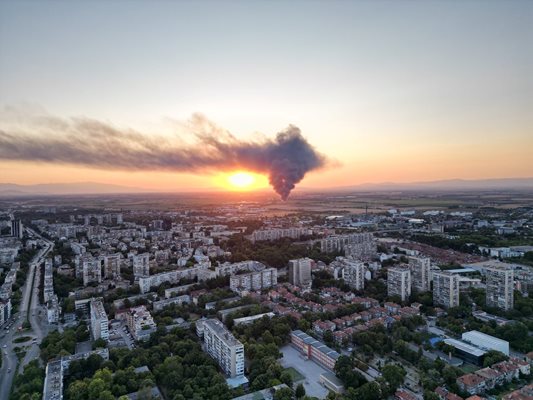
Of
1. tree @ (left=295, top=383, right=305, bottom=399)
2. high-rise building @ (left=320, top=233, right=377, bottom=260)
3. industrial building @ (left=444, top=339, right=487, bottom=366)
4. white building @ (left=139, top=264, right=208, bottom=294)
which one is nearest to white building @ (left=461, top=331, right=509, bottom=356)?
industrial building @ (left=444, top=339, right=487, bottom=366)

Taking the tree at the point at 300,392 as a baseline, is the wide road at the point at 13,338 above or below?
below

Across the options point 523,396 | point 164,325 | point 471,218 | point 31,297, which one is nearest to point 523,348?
point 523,396

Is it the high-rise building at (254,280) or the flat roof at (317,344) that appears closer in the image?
the flat roof at (317,344)

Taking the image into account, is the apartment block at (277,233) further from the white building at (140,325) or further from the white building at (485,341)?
the white building at (485,341)

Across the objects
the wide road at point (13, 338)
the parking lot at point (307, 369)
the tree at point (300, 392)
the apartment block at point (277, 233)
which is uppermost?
the apartment block at point (277, 233)

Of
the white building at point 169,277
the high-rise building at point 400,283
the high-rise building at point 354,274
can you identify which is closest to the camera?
the high-rise building at point 400,283

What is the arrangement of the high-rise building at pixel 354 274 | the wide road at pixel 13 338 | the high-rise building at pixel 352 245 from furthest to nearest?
the high-rise building at pixel 352 245 → the high-rise building at pixel 354 274 → the wide road at pixel 13 338


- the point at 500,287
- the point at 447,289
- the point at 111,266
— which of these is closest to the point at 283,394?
the point at 447,289

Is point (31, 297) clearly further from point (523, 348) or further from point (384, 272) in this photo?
point (523, 348)

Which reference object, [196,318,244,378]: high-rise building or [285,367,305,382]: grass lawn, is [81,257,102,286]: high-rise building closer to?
[196,318,244,378]: high-rise building

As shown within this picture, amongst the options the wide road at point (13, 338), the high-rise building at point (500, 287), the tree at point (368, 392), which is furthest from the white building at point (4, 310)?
the high-rise building at point (500, 287)
